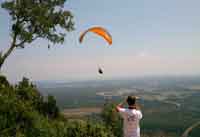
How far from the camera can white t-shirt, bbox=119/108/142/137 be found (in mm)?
7125

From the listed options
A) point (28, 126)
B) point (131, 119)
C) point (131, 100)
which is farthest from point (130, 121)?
point (28, 126)

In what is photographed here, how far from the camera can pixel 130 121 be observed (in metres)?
7.16

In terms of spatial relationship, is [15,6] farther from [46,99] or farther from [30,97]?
[46,99]

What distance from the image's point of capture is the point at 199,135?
72312 mm

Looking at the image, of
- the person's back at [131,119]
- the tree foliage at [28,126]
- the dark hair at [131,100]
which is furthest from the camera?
the tree foliage at [28,126]

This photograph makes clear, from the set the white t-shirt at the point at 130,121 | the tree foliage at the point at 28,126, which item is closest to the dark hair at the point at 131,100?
the white t-shirt at the point at 130,121

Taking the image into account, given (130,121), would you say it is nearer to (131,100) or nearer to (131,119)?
(131,119)

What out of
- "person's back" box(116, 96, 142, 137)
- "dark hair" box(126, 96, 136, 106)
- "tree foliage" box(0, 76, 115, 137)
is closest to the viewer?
"dark hair" box(126, 96, 136, 106)

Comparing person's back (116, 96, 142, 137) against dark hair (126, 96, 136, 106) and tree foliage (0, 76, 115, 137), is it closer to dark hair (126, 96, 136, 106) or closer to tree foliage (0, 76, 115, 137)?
dark hair (126, 96, 136, 106)

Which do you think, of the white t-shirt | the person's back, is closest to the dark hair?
the person's back

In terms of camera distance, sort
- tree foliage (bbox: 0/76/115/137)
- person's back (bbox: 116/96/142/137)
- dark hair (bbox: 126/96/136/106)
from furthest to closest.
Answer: tree foliage (bbox: 0/76/115/137)
person's back (bbox: 116/96/142/137)
dark hair (bbox: 126/96/136/106)

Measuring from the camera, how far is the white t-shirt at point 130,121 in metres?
7.12

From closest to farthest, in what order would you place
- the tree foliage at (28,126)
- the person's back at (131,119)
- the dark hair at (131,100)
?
the dark hair at (131,100), the person's back at (131,119), the tree foliage at (28,126)

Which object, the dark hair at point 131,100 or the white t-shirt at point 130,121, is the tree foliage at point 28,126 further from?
the dark hair at point 131,100
